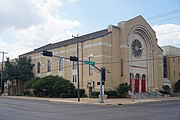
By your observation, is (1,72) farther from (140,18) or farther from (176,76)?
(176,76)

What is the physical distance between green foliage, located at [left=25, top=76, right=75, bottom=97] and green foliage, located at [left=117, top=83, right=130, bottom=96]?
9586mm

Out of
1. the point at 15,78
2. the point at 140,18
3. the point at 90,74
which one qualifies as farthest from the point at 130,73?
the point at 15,78

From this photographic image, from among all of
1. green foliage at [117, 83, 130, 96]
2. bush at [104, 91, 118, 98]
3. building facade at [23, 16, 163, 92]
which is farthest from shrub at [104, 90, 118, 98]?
building facade at [23, 16, 163, 92]

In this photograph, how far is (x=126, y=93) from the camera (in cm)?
5609

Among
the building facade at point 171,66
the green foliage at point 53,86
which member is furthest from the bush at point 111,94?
the building facade at point 171,66

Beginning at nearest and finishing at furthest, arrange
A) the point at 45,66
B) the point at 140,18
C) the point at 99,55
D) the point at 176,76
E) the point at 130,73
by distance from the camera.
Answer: the point at 99,55 → the point at 130,73 → the point at 140,18 → the point at 45,66 → the point at 176,76

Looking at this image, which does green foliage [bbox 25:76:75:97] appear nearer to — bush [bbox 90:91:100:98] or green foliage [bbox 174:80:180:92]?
bush [bbox 90:91:100:98]

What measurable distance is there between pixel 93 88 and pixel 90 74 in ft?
10.2

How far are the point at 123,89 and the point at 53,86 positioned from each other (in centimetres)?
1435

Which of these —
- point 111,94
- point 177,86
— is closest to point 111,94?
point 111,94

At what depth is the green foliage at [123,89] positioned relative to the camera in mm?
54519

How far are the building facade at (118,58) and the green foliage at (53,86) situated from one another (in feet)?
10.5

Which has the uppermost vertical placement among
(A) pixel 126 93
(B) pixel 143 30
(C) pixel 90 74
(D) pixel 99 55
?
(B) pixel 143 30

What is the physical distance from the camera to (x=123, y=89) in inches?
2152
